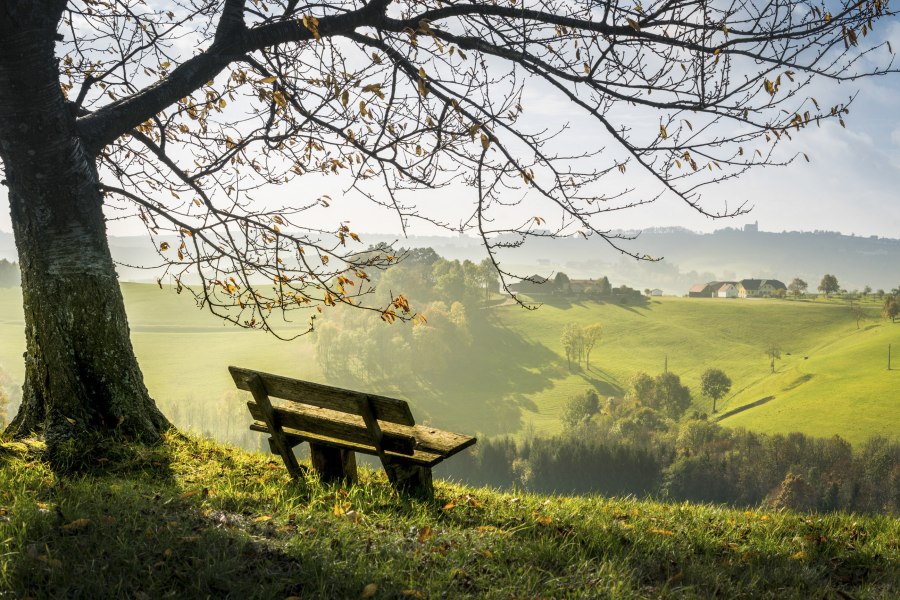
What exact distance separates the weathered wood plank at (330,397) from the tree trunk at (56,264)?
2332 mm

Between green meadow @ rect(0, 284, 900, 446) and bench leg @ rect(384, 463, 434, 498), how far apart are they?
97.0m

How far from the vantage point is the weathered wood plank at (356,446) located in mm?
5633

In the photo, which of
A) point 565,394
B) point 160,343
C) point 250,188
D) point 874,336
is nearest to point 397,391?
point 565,394

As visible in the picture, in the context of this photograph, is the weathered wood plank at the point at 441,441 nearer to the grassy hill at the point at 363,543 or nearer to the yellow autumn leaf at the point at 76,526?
the grassy hill at the point at 363,543

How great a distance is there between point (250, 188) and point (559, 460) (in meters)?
80.6

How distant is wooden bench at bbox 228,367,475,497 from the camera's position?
5406mm

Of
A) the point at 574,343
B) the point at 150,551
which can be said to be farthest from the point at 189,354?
the point at 150,551

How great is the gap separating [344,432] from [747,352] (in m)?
121

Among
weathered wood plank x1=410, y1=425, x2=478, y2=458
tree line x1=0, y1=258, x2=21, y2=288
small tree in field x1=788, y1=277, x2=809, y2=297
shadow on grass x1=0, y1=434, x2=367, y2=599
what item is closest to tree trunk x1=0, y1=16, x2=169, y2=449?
shadow on grass x1=0, y1=434, x2=367, y2=599

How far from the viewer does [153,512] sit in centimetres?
482

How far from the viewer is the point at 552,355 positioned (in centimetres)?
12300

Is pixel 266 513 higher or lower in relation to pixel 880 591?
higher

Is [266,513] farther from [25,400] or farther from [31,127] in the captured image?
[31,127]

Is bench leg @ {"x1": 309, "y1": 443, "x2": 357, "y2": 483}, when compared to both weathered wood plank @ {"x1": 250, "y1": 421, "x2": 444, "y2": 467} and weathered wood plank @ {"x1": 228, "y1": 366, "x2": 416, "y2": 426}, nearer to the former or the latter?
weathered wood plank @ {"x1": 250, "y1": 421, "x2": 444, "y2": 467}
